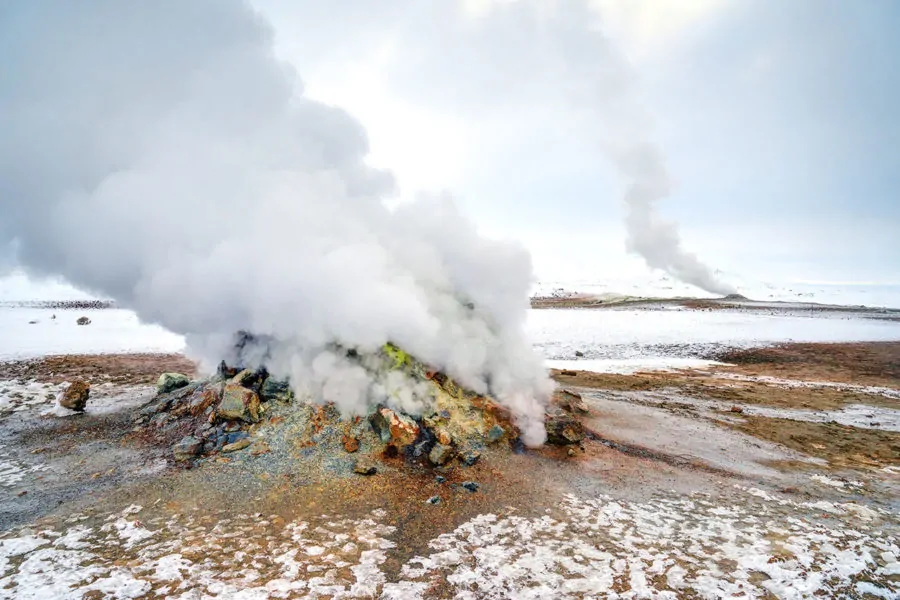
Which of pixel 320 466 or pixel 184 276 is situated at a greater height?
pixel 184 276

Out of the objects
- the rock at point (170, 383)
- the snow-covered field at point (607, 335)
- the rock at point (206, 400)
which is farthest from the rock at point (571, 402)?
the rock at point (170, 383)

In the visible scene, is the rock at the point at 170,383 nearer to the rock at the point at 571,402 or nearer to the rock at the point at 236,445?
the rock at the point at 236,445

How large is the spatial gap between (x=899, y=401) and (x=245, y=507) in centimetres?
2084

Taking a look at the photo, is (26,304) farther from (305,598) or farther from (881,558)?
(881,558)

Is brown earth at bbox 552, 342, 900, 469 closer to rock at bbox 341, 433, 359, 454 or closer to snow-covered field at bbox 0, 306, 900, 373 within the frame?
snow-covered field at bbox 0, 306, 900, 373

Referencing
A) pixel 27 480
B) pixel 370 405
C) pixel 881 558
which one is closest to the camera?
pixel 881 558

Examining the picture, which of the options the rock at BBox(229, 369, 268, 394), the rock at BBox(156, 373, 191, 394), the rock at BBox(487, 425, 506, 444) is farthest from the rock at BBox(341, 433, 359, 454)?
the rock at BBox(156, 373, 191, 394)

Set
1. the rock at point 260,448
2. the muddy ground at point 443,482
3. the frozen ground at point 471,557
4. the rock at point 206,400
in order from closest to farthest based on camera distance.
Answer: the frozen ground at point 471,557, the muddy ground at point 443,482, the rock at point 260,448, the rock at point 206,400

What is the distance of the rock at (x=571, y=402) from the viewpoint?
1160 centimetres

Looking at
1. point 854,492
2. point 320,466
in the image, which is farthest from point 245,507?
point 854,492

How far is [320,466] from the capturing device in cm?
814

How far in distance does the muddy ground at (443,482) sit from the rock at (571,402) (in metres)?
0.36

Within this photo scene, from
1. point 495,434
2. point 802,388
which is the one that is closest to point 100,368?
point 495,434

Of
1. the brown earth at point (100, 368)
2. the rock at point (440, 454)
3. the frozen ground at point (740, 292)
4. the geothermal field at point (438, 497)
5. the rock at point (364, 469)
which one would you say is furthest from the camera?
the frozen ground at point (740, 292)
